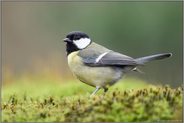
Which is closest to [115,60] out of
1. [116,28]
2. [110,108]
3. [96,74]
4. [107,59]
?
[107,59]

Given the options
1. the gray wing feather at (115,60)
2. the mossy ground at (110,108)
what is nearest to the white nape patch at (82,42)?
the gray wing feather at (115,60)

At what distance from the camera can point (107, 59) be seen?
539 centimetres

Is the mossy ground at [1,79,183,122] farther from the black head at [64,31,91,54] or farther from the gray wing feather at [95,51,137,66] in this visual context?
the black head at [64,31,91,54]

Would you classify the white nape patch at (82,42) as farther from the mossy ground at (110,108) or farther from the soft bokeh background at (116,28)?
the soft bokeh background at (116,28)

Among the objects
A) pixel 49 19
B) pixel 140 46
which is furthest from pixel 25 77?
pixel 49 19

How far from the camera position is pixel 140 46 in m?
11.6

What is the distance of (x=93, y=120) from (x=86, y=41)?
188 cm

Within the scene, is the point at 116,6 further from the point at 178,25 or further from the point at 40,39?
the point at 40,39

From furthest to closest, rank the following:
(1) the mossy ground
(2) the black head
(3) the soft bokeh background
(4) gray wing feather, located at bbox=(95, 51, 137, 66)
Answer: (3) the soft bokeh background → (2) the black head → (4) gray wing feather, located at bbox=(95, 51, 137, 66) → (1) the mossy ground

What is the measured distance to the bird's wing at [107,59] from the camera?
209 inches

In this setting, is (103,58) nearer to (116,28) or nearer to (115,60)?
(115,60)

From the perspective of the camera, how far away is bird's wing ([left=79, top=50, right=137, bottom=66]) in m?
5.32

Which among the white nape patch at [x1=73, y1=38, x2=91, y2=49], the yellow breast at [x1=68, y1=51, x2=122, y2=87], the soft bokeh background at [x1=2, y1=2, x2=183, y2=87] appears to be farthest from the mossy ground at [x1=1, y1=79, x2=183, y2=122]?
the soft bokeh background at [x1=2, y1=2, x2=183, y2=87]

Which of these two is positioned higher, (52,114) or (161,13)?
(161,13)
